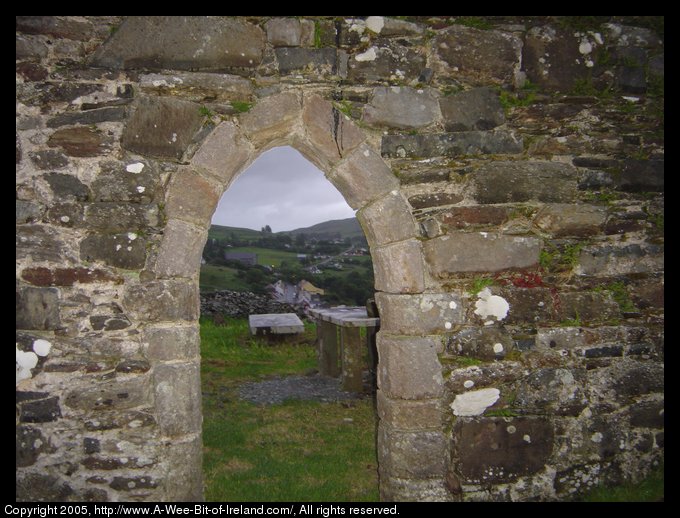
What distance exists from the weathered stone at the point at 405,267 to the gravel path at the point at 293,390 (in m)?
3.43

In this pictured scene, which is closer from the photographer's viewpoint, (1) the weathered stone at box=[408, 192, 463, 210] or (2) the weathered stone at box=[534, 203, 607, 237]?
(1) the weathered stone at box=[408, 192, 463, 210]

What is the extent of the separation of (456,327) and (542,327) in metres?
0.64

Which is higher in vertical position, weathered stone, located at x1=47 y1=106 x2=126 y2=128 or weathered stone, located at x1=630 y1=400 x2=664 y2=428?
weathered stone, located at x1=47 y1=106 x2=126 y2=128

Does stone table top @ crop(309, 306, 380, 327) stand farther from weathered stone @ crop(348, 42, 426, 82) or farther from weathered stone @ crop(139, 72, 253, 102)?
weathered stone @ crop(139, 72, 253, 102)

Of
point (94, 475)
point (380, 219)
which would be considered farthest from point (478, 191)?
point (94, 475)

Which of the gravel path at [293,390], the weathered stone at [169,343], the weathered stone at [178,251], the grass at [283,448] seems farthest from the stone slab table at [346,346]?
the weathered stone at [178,251]

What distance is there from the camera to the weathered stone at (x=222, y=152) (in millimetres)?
3135

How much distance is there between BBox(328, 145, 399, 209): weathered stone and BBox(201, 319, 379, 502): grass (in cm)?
233

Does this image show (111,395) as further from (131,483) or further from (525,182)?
(525,182)

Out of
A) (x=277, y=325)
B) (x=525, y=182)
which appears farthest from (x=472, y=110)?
(x=277, y=325)

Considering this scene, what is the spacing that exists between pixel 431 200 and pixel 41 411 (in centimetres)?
283

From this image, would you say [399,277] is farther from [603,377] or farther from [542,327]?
[603,377]

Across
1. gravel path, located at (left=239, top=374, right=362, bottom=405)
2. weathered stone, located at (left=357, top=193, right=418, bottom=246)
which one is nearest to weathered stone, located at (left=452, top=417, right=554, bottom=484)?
weathered stone, located at (left=357, top=193, right=418, bottom=246)

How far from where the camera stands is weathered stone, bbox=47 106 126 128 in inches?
121
